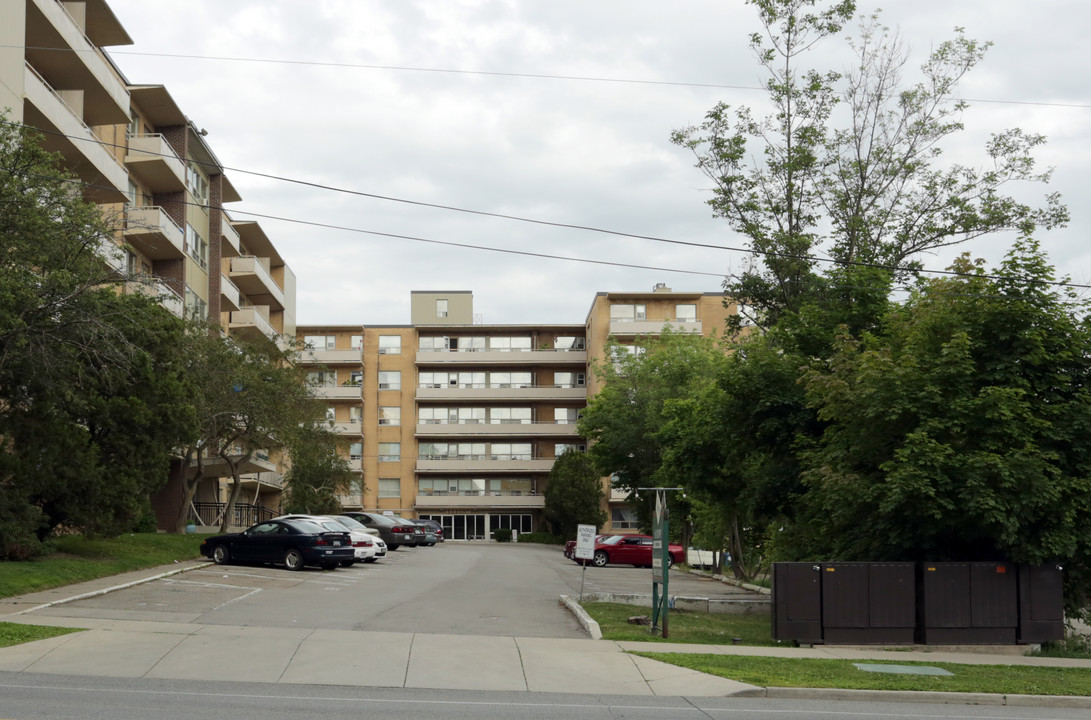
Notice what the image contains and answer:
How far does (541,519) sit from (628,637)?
70187mm

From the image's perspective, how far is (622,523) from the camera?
8475 cm

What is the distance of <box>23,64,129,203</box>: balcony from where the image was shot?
102ft

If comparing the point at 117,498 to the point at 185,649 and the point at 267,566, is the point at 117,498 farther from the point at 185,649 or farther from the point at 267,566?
the point at 185,649

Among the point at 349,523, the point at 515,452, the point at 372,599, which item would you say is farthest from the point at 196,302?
the point at 515,452

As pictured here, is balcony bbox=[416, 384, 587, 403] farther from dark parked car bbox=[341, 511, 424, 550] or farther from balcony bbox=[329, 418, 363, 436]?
dark parked car bbox=[341, 511, 424, 550]

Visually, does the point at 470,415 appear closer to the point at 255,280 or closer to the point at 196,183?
the point at 255,280

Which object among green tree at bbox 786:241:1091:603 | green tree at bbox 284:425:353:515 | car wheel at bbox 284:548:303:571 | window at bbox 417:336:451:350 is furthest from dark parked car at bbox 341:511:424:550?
window at bbox 417:336:451:350

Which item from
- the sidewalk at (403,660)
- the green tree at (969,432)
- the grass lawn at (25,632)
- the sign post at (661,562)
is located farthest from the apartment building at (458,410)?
the grass lawn at (25,632)

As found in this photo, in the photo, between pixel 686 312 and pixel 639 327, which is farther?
pixel 686 312

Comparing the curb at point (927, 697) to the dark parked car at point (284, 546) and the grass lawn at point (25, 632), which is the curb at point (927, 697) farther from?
the dark parked car at point (284, 546)

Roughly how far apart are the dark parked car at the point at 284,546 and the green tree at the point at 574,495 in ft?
143

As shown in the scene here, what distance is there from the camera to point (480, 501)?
89625mm

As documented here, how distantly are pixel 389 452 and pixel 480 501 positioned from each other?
901 centimetres

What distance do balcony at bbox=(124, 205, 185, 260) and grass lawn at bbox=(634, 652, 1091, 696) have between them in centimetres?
3189
